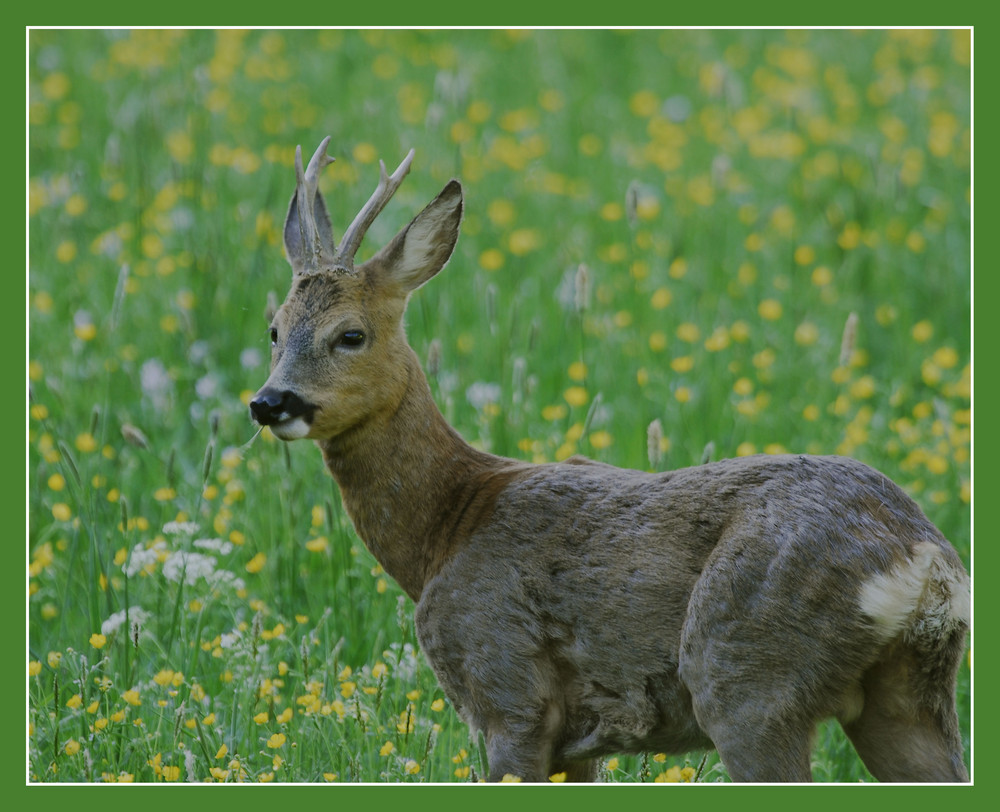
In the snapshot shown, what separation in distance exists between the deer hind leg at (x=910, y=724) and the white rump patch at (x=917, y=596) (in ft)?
0.51

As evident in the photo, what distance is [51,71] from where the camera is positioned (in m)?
11.3

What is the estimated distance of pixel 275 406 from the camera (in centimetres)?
531

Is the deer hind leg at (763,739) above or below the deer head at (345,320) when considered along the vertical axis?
below

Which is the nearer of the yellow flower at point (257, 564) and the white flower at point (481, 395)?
the yellow flower at point (257, 564)

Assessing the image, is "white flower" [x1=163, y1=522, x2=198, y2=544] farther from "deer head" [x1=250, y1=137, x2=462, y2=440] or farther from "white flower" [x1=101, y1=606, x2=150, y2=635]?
"deer head" [x1=250, y1=137, x2=462, y2=440]

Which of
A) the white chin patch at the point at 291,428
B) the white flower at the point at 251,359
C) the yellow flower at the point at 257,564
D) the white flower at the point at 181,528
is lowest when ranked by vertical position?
the yellow flower at the point at 257,564

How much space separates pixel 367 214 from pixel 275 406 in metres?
0.87

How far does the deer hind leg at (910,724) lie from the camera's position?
493cm

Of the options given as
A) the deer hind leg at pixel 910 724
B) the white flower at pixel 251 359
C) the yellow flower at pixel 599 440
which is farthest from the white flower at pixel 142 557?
the deer hind leg at pixel 910 724

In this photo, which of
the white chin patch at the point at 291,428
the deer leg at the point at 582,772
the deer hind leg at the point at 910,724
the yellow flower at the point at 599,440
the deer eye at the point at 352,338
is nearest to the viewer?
the deer hind leg at the point at 910,724

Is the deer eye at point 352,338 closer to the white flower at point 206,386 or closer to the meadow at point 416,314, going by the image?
the meadow at point 416,314

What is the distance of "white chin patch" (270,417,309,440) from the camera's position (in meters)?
5.37

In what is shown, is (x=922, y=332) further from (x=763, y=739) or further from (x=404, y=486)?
Result: (x=763, y=739)

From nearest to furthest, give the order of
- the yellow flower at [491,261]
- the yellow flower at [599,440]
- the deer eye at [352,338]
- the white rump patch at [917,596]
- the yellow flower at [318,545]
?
the white rump patch at [917,596], the deer eye at [352,338], the yellow flower at [318,545], the yellow flower at [599,440], the yellow flower at [491,261]
